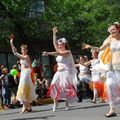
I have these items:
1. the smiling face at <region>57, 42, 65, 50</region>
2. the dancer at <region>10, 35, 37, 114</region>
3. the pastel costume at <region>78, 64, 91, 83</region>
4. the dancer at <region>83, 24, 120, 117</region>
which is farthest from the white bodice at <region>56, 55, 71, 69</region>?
the pastel costume at <region>78, 64, 91, 83</region>

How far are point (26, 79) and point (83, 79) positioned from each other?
19.4 ft

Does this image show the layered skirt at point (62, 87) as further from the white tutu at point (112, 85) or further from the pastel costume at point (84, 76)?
the pastel costume at point (84, 76)

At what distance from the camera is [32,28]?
31.1m

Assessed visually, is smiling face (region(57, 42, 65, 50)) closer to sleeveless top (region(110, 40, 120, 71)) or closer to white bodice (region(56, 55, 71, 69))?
white bodice (region(56, 55, 71, 69))

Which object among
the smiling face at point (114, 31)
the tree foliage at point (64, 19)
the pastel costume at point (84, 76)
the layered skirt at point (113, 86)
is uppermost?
the tree foliage at point (64, 19)

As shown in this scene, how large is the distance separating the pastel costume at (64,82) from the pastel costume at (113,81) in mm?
3444

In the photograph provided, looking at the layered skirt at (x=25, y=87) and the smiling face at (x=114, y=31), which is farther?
the layered skirt at (x=25, y=87)

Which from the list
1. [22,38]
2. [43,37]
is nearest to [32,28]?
[22,38]

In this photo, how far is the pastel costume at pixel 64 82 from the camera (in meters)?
14.8

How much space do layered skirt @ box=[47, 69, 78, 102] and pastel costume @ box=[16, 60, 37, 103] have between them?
2.21 feet

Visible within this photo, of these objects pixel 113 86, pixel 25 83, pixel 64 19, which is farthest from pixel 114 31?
pixel 64 19

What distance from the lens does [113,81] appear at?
37.4 feet

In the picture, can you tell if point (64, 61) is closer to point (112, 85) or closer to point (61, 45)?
point (61, 45)

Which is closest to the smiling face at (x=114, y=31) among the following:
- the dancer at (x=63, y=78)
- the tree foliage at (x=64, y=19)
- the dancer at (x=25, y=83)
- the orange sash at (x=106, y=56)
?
the orange sash at (x=106, y=56)
